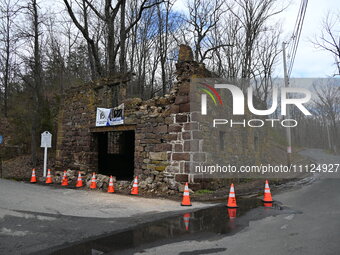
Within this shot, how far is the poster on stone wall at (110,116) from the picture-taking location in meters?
11.7

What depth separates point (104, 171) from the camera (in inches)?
600

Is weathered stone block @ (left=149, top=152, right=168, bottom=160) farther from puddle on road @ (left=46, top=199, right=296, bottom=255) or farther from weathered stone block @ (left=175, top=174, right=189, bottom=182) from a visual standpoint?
puddle on road @ (left=46, top=199, right=296, bottom=255)

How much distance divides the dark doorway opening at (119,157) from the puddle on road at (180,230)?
29.4 ft

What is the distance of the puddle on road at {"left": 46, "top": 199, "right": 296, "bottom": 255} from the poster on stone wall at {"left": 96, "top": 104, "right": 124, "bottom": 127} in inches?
232

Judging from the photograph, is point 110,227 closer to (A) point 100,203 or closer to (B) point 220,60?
(A) point 100,203

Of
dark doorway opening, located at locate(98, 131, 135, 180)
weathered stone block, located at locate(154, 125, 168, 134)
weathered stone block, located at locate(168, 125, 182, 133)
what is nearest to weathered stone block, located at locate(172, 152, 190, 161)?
weathered stone block, located at locate(168, 125, 182, 133)

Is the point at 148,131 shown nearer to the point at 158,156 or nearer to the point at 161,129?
the point at 161,129

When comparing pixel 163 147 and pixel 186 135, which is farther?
pixel 163 147

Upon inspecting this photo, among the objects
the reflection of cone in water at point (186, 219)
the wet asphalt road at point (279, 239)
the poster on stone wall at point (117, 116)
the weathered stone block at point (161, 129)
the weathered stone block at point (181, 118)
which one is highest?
the poster on stone wall at point (117, 116)

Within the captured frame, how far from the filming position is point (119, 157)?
1659cm

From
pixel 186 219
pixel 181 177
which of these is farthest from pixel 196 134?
pixel 186 219

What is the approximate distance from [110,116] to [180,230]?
7.70 m

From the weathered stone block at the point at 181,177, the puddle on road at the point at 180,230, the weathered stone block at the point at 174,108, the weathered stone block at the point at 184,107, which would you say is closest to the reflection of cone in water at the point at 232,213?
the puddle on road at the point at 180,230

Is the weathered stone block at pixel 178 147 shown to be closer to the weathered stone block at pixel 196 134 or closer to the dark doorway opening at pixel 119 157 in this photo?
the weathered stone block at pixel 196 134
